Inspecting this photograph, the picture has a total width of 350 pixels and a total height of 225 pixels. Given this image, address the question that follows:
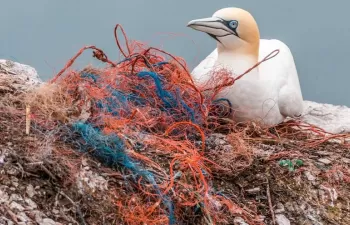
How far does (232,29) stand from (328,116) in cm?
257

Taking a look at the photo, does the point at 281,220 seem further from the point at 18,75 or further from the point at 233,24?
the point at 18,75

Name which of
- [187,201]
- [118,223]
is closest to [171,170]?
[187,201]

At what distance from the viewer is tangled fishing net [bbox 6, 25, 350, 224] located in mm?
6035

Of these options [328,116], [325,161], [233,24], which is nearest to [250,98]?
[233,24]

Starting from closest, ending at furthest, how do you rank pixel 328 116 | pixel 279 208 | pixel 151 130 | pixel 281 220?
1. pixel 281 220
2. pixel 279 208
3. pixel 151 130
4. pixel 328 116

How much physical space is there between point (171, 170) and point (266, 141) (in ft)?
5.82

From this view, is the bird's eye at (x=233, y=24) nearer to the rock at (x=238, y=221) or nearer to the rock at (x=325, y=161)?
the rock at (x=325, y=161)

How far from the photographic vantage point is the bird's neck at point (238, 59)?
805 centimetres

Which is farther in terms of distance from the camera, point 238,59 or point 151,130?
point 238,59

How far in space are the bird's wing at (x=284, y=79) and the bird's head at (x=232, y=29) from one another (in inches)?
13.7

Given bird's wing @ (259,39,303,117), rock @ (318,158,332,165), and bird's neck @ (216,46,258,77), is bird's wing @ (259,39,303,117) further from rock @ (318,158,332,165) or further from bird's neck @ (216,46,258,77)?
rock @ (318,158,332,165)

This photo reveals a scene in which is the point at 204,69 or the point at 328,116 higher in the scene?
the point at 204,69

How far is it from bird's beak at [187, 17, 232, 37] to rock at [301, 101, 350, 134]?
6.77 feet

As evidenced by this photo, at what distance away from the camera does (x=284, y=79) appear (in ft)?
27.9
